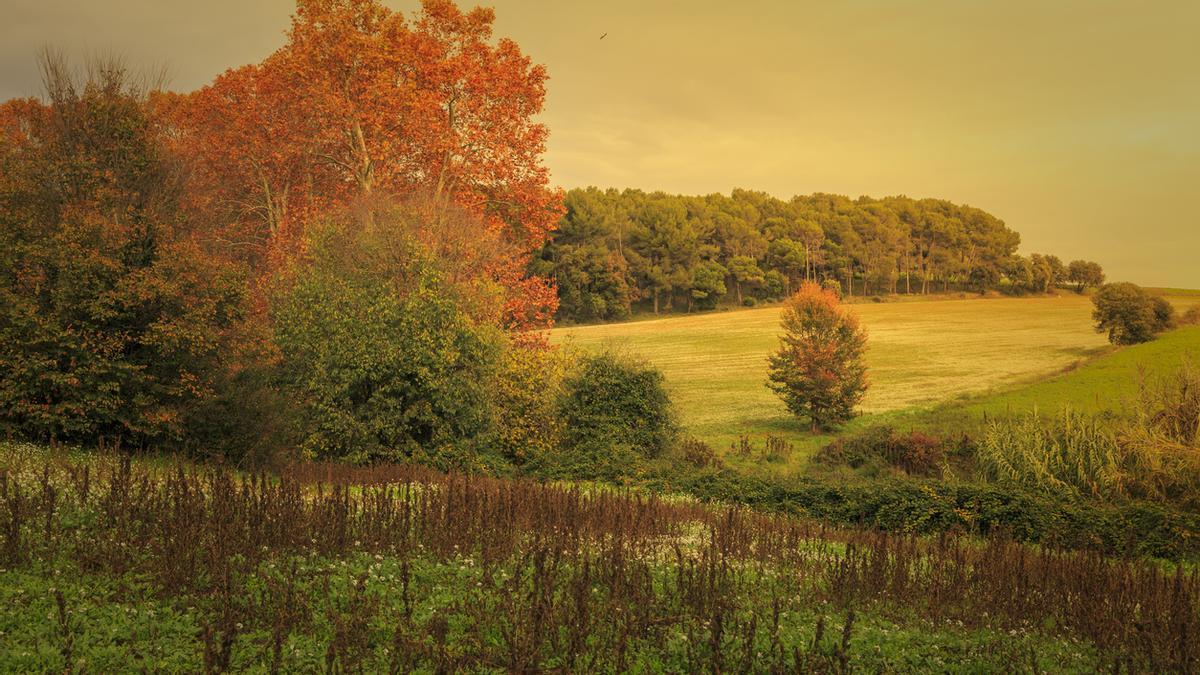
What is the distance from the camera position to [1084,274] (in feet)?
388

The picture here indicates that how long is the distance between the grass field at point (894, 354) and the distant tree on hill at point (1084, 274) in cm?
1621

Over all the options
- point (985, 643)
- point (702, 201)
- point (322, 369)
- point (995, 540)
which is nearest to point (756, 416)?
point (322, 369)

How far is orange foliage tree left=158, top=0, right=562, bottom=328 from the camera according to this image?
33781mm

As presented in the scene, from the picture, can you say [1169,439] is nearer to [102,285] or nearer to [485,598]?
[485,598]

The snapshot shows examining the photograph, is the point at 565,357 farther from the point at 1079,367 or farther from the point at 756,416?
the point at 1079,367

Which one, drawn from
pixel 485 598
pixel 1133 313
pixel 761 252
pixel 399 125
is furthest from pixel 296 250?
pixel 761 252

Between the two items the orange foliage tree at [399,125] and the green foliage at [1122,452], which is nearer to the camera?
the green foliage at [1122,452]

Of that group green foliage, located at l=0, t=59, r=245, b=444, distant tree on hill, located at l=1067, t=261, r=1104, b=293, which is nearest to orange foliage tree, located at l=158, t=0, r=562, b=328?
green foliage, located at l=0, t=59, r=245, b=444

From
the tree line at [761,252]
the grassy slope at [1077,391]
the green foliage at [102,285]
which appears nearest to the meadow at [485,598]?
the green foliage at [102,285]

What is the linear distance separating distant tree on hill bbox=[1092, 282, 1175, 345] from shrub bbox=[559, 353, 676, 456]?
1807 inches

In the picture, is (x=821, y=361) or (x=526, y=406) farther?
(x=821, y=361)

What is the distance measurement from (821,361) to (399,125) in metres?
24.0

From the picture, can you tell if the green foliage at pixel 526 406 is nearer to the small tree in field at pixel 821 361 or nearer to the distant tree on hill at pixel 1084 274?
the small tree in field at pixel 821 361

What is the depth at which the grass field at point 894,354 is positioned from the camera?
44594 mm
